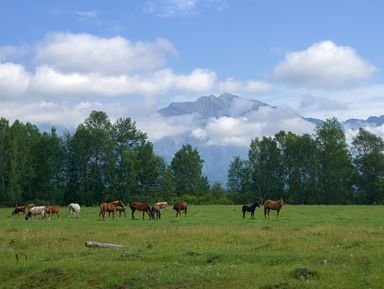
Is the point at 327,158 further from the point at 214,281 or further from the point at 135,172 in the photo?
the point at 214,281

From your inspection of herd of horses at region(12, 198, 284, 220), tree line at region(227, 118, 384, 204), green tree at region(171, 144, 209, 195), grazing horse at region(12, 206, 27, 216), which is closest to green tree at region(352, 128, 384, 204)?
tree line at region(227, 118, 384, 204)

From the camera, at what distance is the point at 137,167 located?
90.9 meters

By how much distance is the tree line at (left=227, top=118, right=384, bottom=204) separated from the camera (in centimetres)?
9288

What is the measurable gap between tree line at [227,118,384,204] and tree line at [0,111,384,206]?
0.18m

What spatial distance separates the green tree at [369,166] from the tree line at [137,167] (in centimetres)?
18

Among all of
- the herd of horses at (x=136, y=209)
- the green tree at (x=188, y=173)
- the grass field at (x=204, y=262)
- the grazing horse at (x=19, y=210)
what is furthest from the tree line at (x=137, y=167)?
the grass field at (x=204, y=262)

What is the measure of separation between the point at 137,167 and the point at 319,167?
3486cm

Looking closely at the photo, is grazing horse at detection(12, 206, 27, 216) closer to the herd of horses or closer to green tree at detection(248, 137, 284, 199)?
the herd of horses

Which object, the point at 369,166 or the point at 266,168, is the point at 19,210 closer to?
the point at 266,168

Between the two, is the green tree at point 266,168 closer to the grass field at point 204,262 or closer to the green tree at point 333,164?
the green tree at point 333,164

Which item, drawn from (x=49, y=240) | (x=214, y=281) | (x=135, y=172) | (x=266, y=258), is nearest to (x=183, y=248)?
(x=266, y=258)

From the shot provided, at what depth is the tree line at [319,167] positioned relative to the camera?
92.9 metres

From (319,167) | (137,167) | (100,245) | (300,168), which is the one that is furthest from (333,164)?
(100,245)

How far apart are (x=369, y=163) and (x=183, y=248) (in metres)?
80.5
